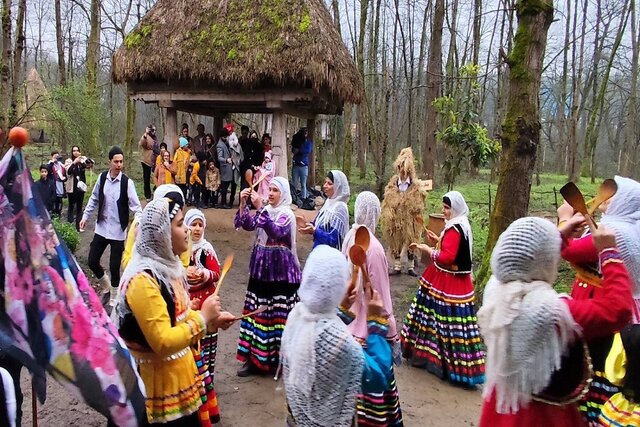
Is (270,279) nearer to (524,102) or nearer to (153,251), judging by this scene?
(153,251)

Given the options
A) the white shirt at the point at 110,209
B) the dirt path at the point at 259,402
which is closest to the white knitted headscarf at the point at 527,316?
the dirt path at the point at 259,402

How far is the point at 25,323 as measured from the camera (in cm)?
181

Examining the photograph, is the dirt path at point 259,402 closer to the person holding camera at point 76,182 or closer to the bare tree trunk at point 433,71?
the person holding camera at point 76,182

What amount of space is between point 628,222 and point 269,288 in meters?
2.93

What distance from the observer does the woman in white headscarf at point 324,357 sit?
2324mm

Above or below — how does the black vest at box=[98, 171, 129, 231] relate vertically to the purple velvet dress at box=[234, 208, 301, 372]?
above

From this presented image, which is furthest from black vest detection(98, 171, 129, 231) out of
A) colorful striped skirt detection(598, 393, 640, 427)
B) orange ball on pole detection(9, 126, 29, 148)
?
colorful striped skirt detection(598, 393, 640, 427)

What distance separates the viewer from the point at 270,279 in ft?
15.9

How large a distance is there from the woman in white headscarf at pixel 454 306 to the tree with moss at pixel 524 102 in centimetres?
163

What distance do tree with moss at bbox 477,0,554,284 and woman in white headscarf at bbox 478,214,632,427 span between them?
4031 millimetres

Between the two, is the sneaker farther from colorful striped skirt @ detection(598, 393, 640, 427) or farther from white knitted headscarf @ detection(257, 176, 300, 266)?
colorful striped skirt @ detection(598, 393, 640, 427)

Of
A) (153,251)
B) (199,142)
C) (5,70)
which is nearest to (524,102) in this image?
(153,251)

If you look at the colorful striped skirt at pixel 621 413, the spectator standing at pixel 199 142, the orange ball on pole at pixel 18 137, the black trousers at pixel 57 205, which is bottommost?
the black trousers at pixel 57 205

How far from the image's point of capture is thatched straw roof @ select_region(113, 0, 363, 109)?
9172 millimetres
